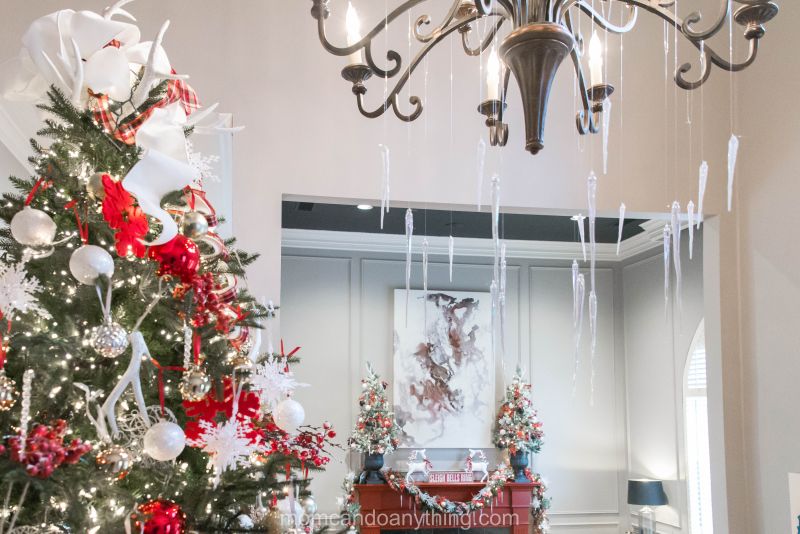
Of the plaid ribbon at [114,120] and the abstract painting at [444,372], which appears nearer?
the plaid ribbon at [114,120]

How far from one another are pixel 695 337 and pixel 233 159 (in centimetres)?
403

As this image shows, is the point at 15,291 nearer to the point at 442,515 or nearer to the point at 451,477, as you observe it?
the point at 442,515

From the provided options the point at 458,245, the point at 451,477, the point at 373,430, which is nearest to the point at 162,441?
the point at 373,430

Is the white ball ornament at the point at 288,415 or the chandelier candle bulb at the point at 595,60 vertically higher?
the chandelier candle bulb at the point at 595,60

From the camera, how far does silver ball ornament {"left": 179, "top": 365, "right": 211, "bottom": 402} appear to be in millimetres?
1412

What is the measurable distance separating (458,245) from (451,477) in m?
2.08

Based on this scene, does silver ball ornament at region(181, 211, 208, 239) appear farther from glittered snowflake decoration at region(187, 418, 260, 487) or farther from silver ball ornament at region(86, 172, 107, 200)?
glittered snowflake decoration at region(187, 418, 260, 487)

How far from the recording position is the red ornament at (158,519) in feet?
4.33

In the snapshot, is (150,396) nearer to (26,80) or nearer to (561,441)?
(26,80)

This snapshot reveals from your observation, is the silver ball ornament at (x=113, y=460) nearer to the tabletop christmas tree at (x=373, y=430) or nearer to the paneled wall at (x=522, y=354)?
the tabletop christmas tree at (x=373, y=430)

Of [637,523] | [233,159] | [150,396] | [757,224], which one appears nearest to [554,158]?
[757,224]

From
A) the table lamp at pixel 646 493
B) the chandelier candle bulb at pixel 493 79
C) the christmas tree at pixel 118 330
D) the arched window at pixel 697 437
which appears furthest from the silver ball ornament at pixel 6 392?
the table lamp at pixel 646 493

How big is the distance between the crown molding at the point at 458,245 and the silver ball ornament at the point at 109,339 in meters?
5.27

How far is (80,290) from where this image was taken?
1.41m
